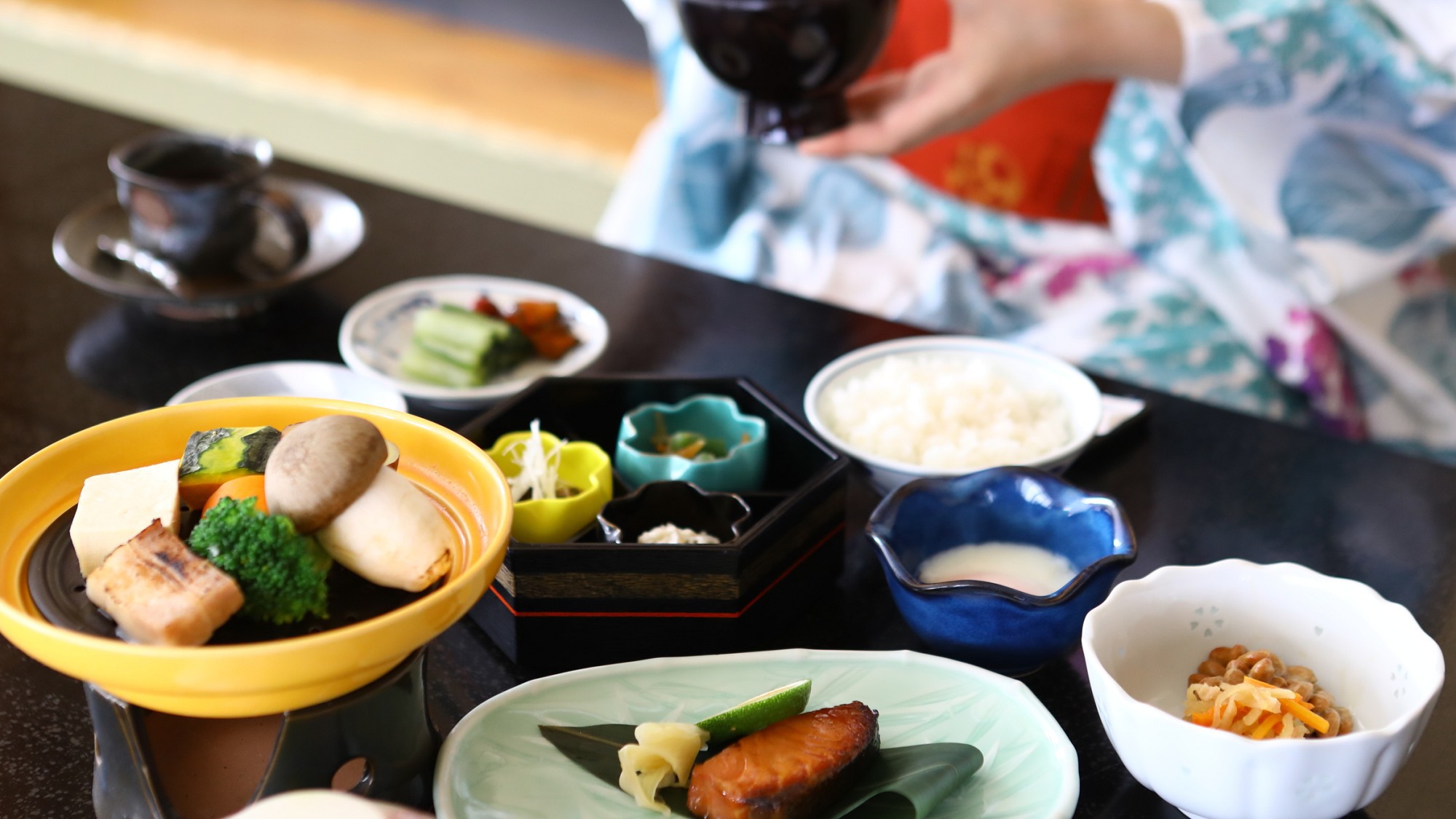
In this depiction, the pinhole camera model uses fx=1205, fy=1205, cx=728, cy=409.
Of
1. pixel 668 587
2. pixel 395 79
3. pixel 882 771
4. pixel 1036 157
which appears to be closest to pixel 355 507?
pixel 668 587

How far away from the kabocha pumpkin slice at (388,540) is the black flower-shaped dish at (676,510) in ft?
0.92

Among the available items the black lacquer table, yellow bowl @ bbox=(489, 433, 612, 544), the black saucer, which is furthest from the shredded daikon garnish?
the black saucer

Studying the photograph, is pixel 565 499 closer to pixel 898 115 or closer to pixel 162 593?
pixel 162 593

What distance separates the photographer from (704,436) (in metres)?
1.17

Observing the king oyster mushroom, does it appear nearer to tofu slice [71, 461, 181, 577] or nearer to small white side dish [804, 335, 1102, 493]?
tofu slice [71, 461, 181, 577]

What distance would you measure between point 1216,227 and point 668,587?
1.21m

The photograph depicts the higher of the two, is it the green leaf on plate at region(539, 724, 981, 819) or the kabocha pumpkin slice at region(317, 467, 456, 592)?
the kabocha pumpkin slice at region(317, 467, 456, 592)

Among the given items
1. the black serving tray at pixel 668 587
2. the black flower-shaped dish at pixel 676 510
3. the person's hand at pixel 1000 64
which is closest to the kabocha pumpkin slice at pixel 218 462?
the black serving tray at pixel 668 587

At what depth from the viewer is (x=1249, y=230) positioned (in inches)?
67.1

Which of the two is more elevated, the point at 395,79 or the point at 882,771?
the point at 882,771

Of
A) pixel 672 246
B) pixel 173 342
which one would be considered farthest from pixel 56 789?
pixel 672 246

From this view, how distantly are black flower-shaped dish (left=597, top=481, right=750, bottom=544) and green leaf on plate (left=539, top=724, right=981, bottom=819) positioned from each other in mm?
216

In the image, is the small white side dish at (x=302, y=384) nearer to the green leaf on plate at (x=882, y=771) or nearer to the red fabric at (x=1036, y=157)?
the green leaf on plate at (x=882, y=771)

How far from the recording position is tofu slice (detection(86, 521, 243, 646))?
65cm
